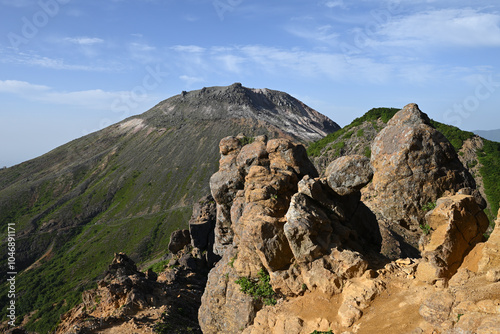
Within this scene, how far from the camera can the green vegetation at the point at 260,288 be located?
61.3 ft

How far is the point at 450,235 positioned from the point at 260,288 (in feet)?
32.4

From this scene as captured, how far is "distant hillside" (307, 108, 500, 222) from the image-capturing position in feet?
162

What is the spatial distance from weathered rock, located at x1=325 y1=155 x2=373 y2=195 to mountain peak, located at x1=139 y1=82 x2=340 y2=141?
127451 mm

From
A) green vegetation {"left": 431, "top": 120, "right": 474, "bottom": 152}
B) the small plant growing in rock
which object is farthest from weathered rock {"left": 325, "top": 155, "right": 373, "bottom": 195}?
green vegetation {"left": 431, "top": 120, "right": 474, "bottom": 152}

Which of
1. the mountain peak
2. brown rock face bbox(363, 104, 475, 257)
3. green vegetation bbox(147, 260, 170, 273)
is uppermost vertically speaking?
the mountain peak

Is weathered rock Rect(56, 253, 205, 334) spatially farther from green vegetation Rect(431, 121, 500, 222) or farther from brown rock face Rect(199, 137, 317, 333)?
green vegetation Rect(431, 121, 500, 222)

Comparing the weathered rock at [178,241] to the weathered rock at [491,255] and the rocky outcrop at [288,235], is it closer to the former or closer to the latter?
the rocky outcrop at [288,235]

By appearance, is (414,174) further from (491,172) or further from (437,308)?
(491,172)

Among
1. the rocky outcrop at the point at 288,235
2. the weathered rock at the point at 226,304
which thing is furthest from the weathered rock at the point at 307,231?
the weathered rock at the point at 226,304

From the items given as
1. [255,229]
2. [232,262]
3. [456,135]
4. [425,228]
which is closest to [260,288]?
[232,262]

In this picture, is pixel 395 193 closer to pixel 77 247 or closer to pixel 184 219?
pixel 184 219

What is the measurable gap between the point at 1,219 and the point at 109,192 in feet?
107

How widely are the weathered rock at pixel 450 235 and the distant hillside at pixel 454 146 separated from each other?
34.8 meters

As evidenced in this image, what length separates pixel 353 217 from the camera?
2212 cm
